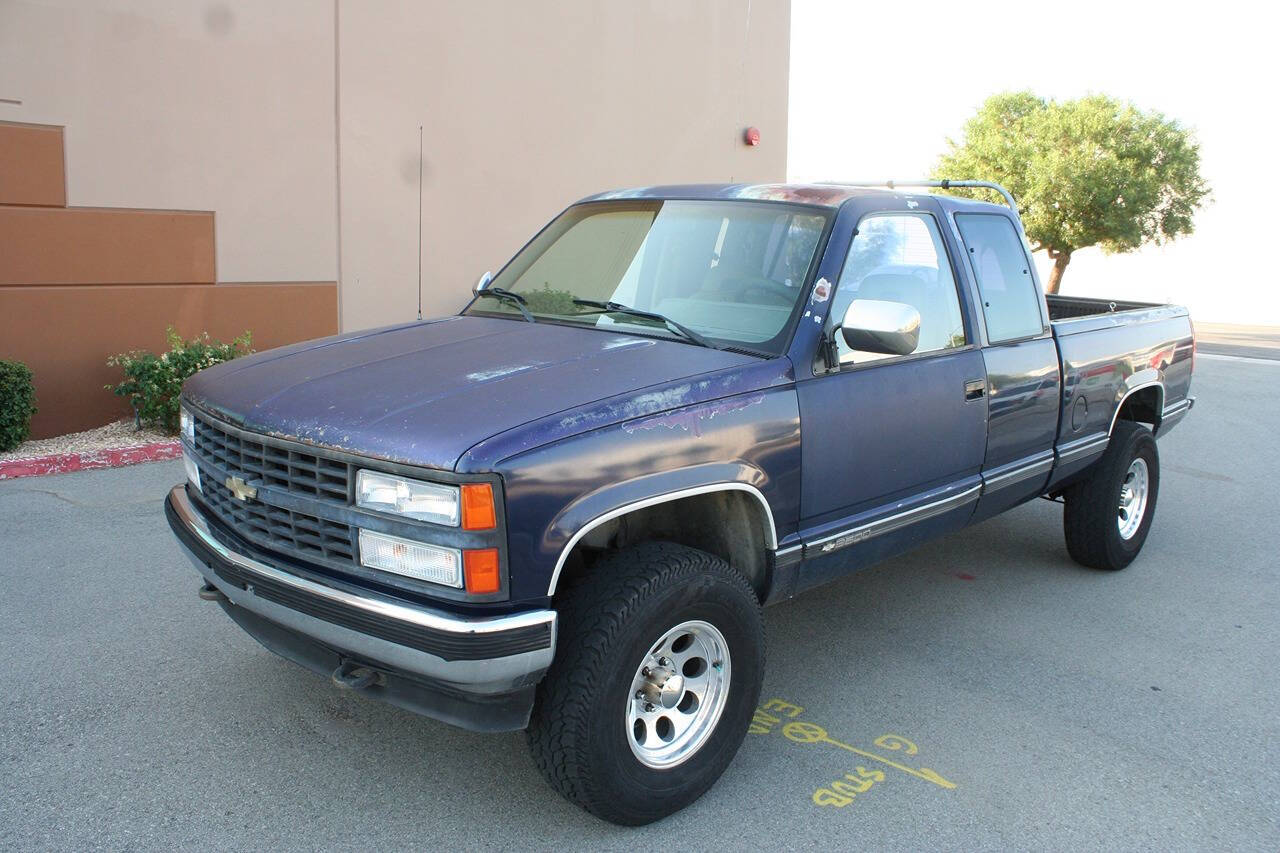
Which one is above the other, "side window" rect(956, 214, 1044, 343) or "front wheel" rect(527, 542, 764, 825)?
"side window" rect(956, 214, 1044, 343)

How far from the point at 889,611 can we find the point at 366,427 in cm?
324

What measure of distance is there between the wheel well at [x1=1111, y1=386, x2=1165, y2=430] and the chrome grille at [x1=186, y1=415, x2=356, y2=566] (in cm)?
479

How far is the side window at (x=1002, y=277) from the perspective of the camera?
4.91 metres

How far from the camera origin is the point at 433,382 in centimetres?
346

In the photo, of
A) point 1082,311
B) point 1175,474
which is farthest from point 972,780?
point 1175,474

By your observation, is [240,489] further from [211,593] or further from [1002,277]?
[1002,277]

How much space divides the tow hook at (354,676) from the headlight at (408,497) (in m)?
0.52

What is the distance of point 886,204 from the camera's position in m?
4.46

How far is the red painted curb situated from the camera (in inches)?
279

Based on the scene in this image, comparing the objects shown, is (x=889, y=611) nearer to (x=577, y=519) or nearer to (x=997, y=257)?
(x=997, y=257)

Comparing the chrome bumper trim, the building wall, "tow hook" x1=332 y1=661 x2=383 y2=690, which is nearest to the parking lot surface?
"tow hook" x1=332 y1=661 x2=383 y2=690

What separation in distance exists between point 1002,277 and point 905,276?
0.88 metres

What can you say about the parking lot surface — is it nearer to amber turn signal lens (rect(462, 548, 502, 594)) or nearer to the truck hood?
amber turn signal lens (rect(462, 548, 502, 594))

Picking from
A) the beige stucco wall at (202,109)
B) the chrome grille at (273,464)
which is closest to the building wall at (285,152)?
the beige stucco wall at (202,109)
